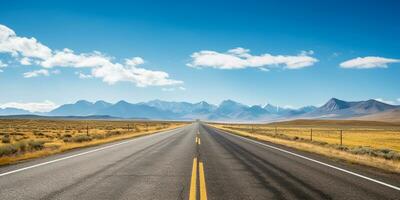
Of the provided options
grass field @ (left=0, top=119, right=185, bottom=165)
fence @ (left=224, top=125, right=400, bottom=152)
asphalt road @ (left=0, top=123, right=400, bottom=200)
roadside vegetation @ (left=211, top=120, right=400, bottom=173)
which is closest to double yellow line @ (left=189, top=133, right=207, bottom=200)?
asphalt road @ (left=0, top=123, right=400, bottom=200)

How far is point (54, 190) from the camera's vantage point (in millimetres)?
7723

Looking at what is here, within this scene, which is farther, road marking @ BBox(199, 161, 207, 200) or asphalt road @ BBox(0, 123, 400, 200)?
asphalt road @ BBox(0, 123, 400, 200)

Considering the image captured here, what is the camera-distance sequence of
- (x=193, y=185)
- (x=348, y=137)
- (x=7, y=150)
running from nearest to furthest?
(x=193, y=185) → (x=7, y=150) → (x=348, y=137)

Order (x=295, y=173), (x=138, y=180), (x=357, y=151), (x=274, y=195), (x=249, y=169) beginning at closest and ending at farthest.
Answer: (x=274, y=195)
(x=138, y=180)
(x=295, y=173)
(x=249, y=169)
(x=357, y=151)

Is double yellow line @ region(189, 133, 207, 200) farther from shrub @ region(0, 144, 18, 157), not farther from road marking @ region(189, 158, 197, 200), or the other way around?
shrub @ region(0, 144, 18, 157)

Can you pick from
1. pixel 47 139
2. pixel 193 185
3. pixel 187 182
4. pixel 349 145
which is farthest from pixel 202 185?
pixel 47 139

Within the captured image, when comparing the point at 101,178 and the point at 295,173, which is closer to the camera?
the point at 101,178

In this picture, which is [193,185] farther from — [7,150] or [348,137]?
[348,137]

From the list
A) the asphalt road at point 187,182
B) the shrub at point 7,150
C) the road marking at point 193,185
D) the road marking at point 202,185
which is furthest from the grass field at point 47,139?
the road marking at point 202,185

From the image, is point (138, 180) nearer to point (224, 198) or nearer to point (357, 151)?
point (224, 198)

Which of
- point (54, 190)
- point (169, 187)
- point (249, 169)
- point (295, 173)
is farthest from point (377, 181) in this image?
point (54, 190)

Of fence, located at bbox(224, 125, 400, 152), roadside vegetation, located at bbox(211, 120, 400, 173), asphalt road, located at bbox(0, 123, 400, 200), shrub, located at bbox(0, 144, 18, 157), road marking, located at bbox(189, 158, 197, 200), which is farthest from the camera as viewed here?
fence, located at bbox(224, 125, 400, 152)

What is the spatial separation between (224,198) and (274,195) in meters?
1.13

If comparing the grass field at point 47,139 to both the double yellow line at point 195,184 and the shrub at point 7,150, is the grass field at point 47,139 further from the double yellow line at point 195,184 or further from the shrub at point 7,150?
the double yellow line at point 195,184
